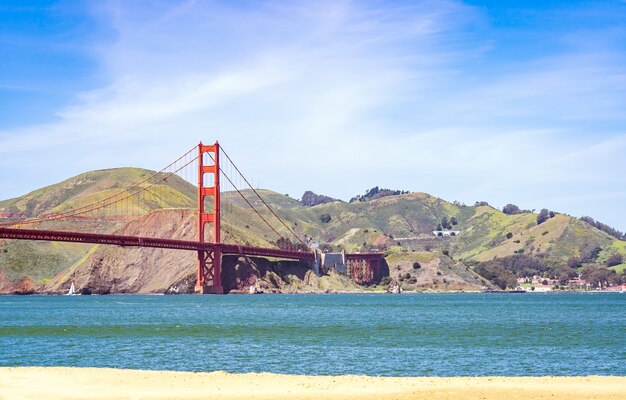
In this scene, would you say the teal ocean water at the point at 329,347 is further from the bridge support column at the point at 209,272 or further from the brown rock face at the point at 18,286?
the brown rock face at the point at 18,286

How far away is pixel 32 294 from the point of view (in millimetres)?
169625

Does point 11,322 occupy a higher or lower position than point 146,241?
lower

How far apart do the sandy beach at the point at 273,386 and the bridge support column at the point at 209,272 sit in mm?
105731

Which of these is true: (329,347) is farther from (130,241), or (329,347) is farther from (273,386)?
(130,241)

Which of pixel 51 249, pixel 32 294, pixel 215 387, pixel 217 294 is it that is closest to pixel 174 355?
pixel 215 387

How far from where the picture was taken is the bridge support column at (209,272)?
448 feet

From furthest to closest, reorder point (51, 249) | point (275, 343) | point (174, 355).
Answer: point (51, 249) < point (275, 343) < point (174, 355)

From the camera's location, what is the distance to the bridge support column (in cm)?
13662

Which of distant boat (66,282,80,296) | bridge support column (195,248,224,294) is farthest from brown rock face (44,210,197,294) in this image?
Answer: bridge support column (195,248,224,294)

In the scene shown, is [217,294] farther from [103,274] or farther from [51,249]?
[51,249]

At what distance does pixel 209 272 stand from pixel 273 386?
116m

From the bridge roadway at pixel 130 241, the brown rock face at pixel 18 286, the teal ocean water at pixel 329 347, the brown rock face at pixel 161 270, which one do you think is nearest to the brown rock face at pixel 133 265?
the brown rock face at pixel 161 270

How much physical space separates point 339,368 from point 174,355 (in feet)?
26.8

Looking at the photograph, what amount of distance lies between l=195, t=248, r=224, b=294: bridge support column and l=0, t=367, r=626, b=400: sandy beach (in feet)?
347
